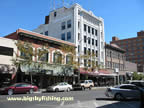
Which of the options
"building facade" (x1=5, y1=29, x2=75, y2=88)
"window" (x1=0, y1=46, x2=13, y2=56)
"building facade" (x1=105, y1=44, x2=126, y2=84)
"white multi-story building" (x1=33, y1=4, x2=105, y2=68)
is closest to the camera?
"window" (x1=0, y1=46, x2=13, y2=56)

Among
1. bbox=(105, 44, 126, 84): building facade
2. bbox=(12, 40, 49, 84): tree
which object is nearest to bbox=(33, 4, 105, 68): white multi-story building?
bbox=(105, 44, 126, 84): building facade

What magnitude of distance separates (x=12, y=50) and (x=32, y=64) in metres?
3.81

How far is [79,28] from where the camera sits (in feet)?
132

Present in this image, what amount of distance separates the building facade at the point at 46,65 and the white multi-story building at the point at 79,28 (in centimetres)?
616

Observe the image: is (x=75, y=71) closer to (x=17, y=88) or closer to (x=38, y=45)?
(x=38, y=45)

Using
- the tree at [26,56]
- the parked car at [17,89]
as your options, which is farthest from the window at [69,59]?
the parked car at [17,89]

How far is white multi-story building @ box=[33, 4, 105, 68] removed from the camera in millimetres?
39312

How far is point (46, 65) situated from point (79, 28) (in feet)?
50.4

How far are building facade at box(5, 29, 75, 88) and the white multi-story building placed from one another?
6163 millimetres

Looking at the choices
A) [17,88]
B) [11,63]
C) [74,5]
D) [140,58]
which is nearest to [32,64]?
[11,63]

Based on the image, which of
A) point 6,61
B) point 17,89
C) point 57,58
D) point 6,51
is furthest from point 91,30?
point 17,89

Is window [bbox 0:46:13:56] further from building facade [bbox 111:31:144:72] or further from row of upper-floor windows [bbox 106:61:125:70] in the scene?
building facade [bbox 111:31:144:72]

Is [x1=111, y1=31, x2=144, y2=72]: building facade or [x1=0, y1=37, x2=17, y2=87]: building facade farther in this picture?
[x1=111, y1=31, x2=144, y2=72]: building facade

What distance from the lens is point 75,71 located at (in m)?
Result: 34.7
